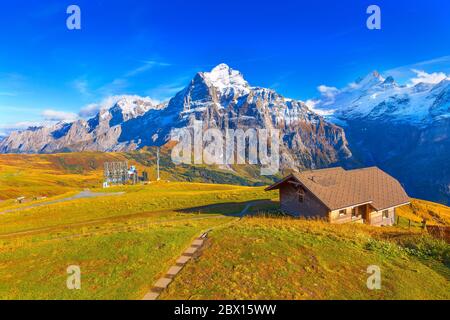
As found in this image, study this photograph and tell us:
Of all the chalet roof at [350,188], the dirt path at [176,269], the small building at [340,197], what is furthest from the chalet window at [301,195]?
the dirt path at [176,269]

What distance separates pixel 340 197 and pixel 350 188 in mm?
4163

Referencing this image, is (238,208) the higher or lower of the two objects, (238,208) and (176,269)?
the higher

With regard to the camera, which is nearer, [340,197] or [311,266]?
[311,266]

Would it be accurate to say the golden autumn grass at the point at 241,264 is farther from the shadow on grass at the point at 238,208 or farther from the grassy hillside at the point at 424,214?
the grassy hillside at the point at 424,214

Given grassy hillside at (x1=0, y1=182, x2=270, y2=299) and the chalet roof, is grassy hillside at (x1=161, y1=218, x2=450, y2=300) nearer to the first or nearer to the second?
grassy hillside at (x1=0, y1=182, x2=270, y2=299)

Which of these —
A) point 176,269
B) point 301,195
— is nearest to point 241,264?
point 176,269

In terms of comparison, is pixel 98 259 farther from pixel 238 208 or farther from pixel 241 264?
pixel 238 208

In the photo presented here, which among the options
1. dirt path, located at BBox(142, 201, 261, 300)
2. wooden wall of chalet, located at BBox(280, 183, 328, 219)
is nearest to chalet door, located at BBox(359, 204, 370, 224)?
wooden wall of chalet, located at BBox(280, 183, 328, 219)

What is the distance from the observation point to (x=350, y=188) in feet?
147

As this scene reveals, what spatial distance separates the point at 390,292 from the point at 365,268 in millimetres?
3249

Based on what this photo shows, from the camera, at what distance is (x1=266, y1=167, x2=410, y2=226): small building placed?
1612 inches

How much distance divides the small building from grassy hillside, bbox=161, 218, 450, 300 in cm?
1077
